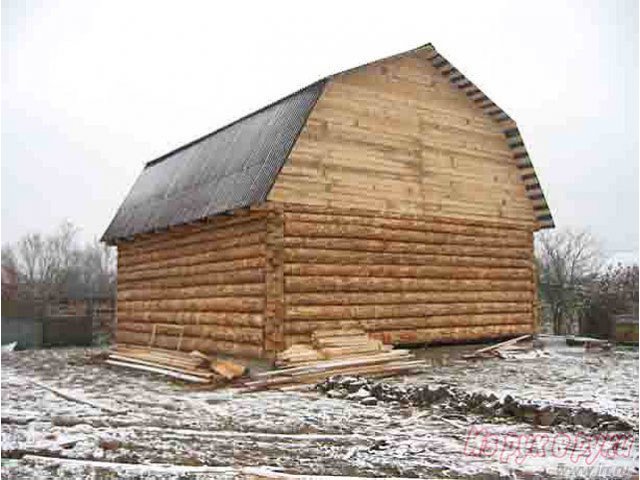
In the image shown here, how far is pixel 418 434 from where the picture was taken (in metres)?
7.21

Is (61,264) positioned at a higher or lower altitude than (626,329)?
higher

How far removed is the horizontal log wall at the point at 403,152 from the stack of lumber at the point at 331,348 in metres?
2.54

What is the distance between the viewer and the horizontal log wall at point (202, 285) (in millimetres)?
12891

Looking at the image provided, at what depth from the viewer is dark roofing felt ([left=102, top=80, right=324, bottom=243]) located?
42.9 feet

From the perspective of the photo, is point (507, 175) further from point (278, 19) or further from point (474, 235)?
point (278, 19)

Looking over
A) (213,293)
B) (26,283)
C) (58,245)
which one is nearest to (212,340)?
(213,293)

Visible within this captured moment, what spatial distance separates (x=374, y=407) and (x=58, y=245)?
44950mm

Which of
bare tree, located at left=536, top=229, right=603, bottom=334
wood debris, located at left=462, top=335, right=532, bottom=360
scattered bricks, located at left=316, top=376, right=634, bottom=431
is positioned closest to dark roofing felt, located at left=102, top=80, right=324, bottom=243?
scattered bricks, located at left=316, top=376, right=634, bottom=431

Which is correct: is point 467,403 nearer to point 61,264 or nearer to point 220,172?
point 220,172

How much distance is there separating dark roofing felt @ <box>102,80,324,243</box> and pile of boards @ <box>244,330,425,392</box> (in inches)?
114

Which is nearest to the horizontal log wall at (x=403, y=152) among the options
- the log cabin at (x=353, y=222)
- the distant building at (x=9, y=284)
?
the log cabin at (x=353, y=222)

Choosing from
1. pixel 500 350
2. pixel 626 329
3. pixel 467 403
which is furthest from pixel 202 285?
pixel 626 329

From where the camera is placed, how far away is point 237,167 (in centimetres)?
1422

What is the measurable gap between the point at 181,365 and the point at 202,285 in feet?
7.09
